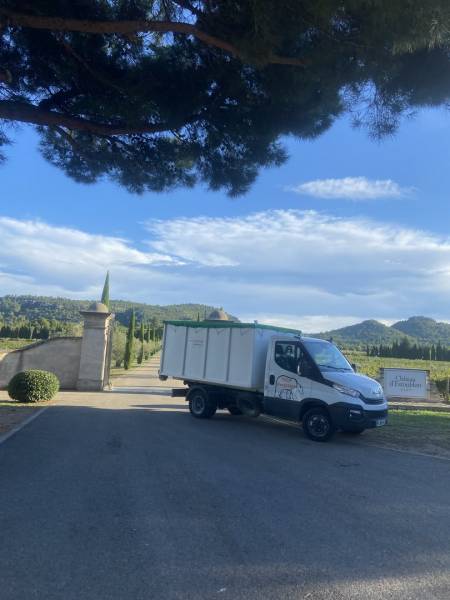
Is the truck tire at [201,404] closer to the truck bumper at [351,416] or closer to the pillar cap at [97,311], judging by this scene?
the truck bumper at [351,416]

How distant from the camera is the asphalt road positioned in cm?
363

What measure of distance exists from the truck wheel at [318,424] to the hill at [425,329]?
123m

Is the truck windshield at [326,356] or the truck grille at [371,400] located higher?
the truck windshield at [326,356]

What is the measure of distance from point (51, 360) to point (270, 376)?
13627mm

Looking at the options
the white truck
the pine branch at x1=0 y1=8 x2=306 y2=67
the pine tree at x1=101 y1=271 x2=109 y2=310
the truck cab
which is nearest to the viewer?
the pine branch at x1=0 y1=8 x2=306 y2=67

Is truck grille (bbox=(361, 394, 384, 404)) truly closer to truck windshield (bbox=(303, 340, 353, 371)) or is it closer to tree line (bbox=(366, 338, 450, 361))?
truck windshield (bbox=(303, 340, 353, 371))

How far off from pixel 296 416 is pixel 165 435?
2902 mm

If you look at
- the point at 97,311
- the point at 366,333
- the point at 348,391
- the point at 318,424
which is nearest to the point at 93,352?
the point at 97,311

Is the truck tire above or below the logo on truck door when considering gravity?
below

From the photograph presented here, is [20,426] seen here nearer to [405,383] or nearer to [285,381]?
[285,381]

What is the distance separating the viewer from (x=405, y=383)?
19875 mm

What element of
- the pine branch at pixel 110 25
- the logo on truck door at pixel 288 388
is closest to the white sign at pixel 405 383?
the logo on truck door at pixel 288 388

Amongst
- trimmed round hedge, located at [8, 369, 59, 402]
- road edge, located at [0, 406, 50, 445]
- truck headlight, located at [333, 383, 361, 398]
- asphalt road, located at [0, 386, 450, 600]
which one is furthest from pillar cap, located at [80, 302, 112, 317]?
truck headlight, located at [333, 383, 361, 398]

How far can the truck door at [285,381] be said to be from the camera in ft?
35.8
